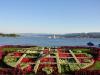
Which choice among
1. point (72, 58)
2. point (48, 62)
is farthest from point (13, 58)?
point (72, 58)

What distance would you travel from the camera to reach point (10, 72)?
21.5m

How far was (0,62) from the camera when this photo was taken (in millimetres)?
25156

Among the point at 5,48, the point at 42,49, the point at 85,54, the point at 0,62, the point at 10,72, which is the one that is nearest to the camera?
the point at 10,72

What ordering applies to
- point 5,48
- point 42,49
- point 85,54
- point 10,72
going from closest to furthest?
point 10,72
point 85,54
point 42,49
point 5,48

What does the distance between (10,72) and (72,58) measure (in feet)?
21.0

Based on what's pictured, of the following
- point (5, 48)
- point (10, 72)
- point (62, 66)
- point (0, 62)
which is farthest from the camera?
point (5, 48)

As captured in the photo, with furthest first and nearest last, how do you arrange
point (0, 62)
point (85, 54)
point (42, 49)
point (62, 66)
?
point (42, 49) < point (85, 54) < point (0, 62) < point (62, 66)

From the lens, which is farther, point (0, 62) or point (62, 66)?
point (0, 62)

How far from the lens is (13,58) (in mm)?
25500

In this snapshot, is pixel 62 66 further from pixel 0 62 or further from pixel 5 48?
pixel 5 48

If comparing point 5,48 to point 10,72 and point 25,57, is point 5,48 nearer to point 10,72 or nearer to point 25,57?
point 25,57

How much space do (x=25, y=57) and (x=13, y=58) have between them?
1.06 m

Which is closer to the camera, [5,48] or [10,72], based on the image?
[10,72]

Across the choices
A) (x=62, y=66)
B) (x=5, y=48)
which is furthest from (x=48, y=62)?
(x=5, y=48)
